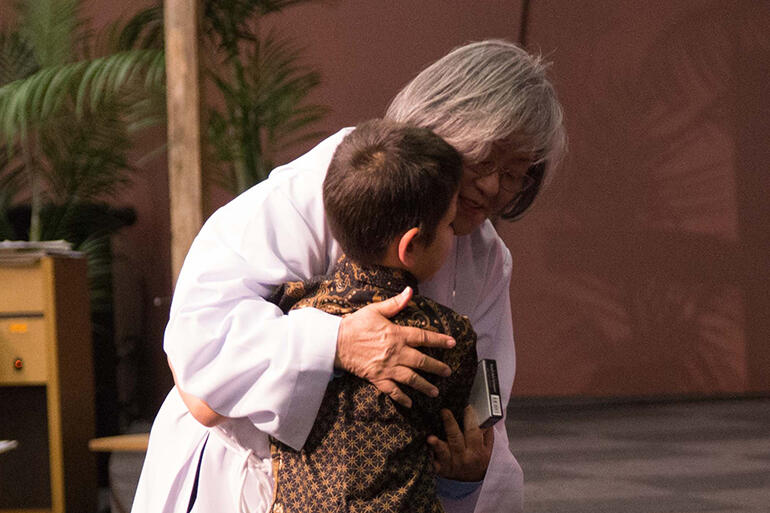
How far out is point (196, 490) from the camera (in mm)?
1548

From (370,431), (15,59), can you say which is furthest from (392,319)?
(15,59)

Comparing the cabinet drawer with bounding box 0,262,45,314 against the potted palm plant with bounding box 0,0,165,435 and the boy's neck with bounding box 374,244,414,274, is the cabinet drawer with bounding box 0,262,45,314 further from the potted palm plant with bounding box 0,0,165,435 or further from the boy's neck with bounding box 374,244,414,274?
the boy's neck with bounding box 374,244,414,274

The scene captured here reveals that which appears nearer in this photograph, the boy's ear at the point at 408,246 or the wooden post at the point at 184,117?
the boy's ear at the point at 408,246

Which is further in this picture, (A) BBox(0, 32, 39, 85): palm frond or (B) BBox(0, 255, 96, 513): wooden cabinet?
(A) BBox(0, 32, 39, 85): palm frond

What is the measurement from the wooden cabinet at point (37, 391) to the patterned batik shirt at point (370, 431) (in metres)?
2.75

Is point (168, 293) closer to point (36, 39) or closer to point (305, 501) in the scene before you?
point (36, 39)

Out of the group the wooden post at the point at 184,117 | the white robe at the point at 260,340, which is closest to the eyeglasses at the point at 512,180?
the white robe at the point at 260,340

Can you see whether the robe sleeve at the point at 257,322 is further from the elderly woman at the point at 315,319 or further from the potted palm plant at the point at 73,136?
the potted palm plant at the point at 73,136

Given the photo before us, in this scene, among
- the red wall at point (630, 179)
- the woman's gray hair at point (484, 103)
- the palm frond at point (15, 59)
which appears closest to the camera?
the woman's gray hair at point (484, 103)

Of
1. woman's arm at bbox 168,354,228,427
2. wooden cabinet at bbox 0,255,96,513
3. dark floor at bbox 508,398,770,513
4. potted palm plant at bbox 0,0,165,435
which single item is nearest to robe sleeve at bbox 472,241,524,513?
woman's arm at bbox 168,354,228,427

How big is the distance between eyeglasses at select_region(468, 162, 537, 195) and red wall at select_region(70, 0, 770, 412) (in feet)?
15.7

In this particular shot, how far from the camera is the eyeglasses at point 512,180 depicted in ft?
5.20

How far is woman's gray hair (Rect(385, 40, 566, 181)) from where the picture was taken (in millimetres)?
1541

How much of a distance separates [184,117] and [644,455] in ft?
8.58
